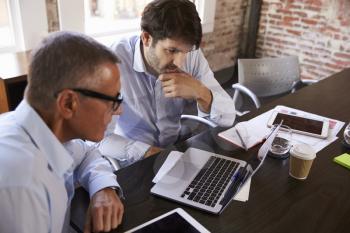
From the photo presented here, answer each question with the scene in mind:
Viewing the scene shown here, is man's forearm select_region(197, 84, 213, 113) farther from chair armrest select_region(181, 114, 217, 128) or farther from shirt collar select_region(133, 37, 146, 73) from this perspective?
shirt collar select_region(133, 37, 146, 73)

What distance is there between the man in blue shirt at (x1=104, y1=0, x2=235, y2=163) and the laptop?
0.31 metres

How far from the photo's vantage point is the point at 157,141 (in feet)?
5.89

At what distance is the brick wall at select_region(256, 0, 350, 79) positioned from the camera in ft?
12.1

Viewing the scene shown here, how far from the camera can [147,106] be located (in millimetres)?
1712

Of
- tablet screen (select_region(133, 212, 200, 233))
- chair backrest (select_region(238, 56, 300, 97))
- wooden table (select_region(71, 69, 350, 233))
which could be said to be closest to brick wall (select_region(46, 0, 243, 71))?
chair backrest (select_region(238, 56, 300, 97))

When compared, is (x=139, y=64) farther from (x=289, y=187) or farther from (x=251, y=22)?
(x=251, y=22)

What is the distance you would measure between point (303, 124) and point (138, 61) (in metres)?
0.84

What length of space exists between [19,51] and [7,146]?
190 centimetres

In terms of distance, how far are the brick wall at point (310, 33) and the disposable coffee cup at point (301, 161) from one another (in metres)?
2.97

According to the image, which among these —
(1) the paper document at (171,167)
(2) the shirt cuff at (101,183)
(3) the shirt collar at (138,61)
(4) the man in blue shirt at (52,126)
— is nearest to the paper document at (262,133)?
(1) the paper document at (171,167)

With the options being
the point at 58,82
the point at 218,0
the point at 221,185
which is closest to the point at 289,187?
the point at 221,185

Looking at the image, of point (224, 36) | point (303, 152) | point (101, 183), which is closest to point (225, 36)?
point (224, 36)

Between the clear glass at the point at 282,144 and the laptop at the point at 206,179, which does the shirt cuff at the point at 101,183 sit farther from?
the clear glass at the point at 282,144

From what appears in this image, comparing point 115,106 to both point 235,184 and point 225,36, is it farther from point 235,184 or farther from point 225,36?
point 225,36
